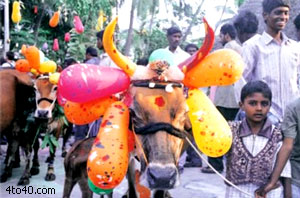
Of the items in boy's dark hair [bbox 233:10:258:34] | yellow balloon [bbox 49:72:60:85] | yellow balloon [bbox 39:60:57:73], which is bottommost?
yellow balloon [bbox 49:72:60:85]

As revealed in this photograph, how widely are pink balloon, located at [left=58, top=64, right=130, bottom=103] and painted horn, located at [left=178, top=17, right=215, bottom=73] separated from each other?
1.43ft

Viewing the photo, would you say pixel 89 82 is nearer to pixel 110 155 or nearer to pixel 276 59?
pixel 110 155

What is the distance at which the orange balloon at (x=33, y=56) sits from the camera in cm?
438

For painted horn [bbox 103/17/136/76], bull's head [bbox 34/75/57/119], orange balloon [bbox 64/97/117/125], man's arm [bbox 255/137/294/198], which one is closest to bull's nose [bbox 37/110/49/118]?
bull's head [bbox 34/75/57/119]

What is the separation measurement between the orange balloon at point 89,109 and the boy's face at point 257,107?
37.2 inches

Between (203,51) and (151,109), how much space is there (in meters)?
0.59

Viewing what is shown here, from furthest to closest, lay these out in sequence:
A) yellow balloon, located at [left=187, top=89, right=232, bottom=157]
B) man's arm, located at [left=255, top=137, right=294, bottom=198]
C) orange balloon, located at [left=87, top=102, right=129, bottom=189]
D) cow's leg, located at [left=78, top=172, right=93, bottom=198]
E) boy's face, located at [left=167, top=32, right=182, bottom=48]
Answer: boy's face, located at [left=167, top=32, right=182, bottom=48] < cow's leg, located at [left=78, top=172, right=93, bottom=198] < man's arm, located at [left=255, top=137, right=294, bottom=198] < yellow balloon, located at [left=187, top=89, right=232, bottom=157] < orange balloon, located at [left=87, top=102, right=129, bottom=189]

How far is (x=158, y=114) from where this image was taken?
7.54ft

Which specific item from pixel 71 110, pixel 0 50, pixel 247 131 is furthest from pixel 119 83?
pixel 0 50

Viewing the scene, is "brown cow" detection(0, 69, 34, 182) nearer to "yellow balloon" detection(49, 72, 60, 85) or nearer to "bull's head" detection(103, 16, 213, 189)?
"yellow balloon" detection(49, 72, 60, 85)

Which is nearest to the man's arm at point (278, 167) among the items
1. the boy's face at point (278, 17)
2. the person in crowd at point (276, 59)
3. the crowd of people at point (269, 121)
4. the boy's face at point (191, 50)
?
the crowd of people at point (269, 121)

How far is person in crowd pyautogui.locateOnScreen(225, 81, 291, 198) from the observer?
2623mm

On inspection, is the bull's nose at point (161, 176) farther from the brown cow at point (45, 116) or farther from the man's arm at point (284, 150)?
the brown cow at point (45, 116)

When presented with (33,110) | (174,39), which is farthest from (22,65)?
(174,39)
